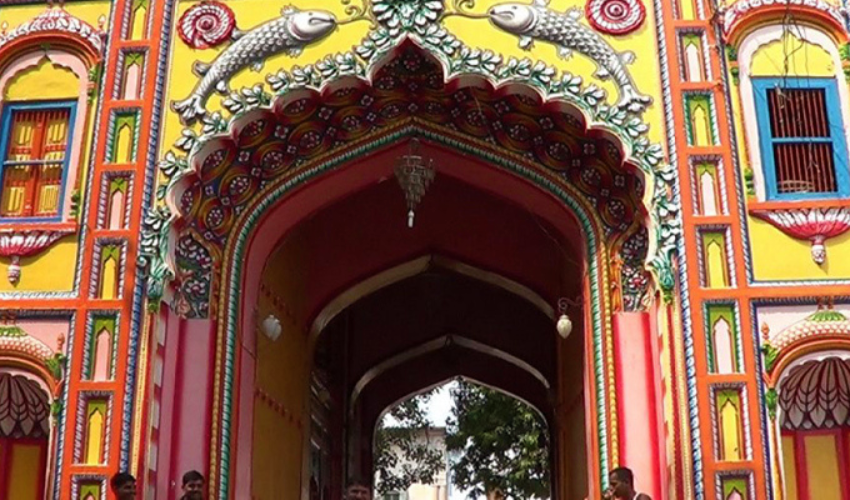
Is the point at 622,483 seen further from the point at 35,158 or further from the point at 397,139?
the point at 35,158

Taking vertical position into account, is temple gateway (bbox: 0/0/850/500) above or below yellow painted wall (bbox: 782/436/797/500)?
above

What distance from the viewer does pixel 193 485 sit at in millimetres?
7969

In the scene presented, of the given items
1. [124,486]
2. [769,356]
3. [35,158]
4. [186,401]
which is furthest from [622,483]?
[35,158]

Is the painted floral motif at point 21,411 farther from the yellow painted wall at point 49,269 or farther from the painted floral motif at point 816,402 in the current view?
the painted floral motif at point 816,402

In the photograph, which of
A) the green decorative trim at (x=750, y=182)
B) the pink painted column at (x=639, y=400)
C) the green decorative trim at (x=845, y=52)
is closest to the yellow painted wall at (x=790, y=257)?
the green decorative trim at (x=750, y=182)

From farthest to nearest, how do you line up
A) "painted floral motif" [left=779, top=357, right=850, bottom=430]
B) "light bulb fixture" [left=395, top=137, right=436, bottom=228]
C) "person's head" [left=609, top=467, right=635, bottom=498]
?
1. "light bulb fixture" [left=395, top=137, right=436, bottom=228]
2. "painted floral motif" [left=779, top=357, right=850, bottom=430]
3. "person's head" [left=609, top=467, right=635, bottom=498]

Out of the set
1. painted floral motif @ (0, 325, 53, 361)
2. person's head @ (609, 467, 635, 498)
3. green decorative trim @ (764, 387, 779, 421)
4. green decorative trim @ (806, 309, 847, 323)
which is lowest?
person's head @ (609, 467, 635, 498)

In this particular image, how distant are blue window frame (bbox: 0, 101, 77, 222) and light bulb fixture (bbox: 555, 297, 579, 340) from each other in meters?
3.92

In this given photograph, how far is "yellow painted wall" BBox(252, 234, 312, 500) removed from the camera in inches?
391

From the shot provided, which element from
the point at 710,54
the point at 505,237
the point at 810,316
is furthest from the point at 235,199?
the point at 810,316

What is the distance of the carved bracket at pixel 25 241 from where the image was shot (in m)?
8.85

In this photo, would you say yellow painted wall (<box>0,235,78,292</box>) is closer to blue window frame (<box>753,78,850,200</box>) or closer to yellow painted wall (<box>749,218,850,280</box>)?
yellow painted wall (<box>749,218,850,280</box>)

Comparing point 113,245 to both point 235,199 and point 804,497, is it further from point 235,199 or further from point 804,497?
point 804,497

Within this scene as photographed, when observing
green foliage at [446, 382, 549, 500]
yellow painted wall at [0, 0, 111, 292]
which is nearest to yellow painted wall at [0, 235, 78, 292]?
yellow painted wall at [0, 0, 111, 292]
